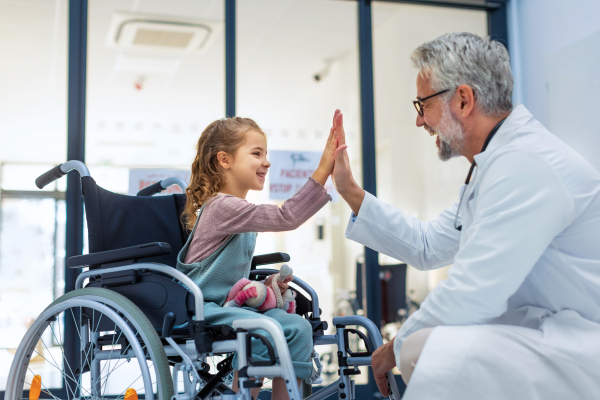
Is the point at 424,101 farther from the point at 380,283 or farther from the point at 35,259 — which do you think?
the point at 35,259

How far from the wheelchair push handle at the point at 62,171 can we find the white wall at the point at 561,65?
7.58 feet

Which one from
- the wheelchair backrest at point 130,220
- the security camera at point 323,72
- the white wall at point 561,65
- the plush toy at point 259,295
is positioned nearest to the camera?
the plush toy at point 259,295

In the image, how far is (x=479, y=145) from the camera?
157cm

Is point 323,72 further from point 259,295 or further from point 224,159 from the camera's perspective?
point 259,295

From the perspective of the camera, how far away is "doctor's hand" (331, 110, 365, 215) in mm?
1717

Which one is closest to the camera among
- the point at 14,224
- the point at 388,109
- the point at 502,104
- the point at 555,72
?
the point at 502,104

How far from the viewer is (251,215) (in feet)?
5.20

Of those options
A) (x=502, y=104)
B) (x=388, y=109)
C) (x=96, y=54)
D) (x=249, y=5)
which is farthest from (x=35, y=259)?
(x=502, y=104)

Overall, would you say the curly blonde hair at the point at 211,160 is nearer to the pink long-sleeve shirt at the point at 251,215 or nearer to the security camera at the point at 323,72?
the pink long-sleeve shirt at the point at 251,215

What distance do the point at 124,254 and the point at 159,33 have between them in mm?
1818

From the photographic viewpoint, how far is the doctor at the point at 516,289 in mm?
1175

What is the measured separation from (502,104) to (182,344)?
3.59ft

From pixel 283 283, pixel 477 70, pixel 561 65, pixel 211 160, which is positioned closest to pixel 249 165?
pixel 211 160

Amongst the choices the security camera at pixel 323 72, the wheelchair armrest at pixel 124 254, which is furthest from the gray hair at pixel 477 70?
the security camera at pixel 323 72
